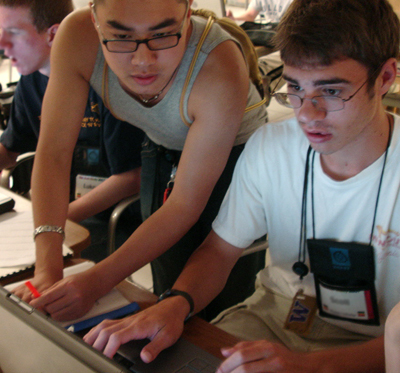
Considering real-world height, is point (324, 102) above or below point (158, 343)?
above

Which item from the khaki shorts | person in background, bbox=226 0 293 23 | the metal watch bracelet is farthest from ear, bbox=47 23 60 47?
person in background, bbox=226 0 293 23

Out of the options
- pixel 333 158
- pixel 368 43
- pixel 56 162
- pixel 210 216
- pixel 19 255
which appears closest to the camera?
pixel 368 43

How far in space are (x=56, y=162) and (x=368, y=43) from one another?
2.81 ft

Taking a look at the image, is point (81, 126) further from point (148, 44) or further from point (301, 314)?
point (301, 314)

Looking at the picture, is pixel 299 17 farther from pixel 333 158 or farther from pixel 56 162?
pixel 56 162

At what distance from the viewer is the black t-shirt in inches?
68.2

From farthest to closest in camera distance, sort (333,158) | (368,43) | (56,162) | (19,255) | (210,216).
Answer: (210,216), (56,162), (19,255), (333,158), (368,43)

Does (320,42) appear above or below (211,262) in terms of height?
above

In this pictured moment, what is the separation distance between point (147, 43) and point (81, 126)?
0.86 meters

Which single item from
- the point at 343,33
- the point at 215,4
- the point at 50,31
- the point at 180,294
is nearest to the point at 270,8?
the point at 215,4

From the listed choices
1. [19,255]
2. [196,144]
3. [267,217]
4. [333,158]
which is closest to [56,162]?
A: [19,255]

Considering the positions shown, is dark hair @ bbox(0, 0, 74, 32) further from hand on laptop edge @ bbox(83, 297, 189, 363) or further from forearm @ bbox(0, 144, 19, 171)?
hand on laptop edge @ bbox(83, 297, 189, 363)

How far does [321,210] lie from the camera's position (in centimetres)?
104

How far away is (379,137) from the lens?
0.97 m
